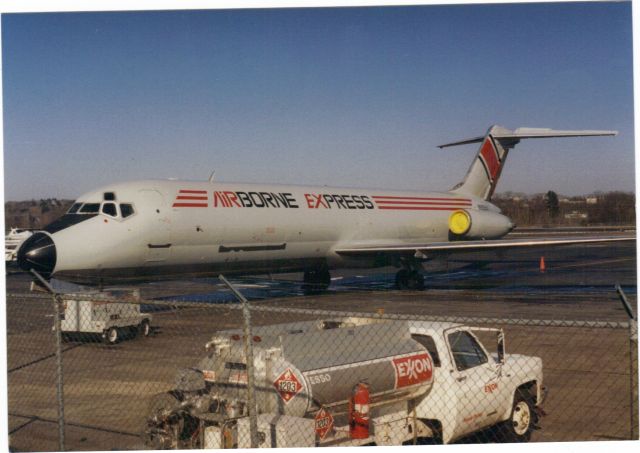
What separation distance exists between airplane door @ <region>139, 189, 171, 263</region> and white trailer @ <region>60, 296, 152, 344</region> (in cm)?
315

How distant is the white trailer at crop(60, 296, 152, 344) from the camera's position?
14.2 metres

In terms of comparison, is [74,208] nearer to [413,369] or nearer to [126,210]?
[126,210]

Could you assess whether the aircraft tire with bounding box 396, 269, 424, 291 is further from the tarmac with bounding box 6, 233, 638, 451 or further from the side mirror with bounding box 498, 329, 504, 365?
the side mirror with bounding box 498, 329, 504, 365

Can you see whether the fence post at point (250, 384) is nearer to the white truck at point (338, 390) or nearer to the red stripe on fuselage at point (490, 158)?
the white truck at point (338, 390)

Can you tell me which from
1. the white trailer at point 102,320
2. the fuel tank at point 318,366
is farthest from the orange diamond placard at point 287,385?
the white trailer at point 102,320

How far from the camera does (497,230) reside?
96.4 ft

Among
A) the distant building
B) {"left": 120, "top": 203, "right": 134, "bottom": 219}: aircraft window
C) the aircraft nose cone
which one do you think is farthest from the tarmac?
the distant building

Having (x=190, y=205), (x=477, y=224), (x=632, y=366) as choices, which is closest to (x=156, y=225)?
(x=190, y=205)

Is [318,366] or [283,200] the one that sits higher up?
[283,200]

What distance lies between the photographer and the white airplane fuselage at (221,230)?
17297 millimetres

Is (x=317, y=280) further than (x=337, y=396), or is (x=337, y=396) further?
(x=317, y=280)

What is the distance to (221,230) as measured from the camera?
63.2 feet

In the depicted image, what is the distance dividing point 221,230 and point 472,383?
1259 cm

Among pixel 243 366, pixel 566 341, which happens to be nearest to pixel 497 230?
pixel 566 341
